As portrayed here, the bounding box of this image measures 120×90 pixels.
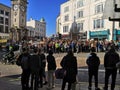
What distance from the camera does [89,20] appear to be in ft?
242

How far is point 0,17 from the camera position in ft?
406

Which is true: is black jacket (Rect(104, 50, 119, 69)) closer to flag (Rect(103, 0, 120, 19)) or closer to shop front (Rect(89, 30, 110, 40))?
flag (Rect(103, 0, 120, 19))

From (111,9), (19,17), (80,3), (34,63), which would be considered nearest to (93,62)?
(34,63)

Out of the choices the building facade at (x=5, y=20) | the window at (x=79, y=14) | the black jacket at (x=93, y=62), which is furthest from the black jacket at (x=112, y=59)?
the building facade at (x=5, y=20)

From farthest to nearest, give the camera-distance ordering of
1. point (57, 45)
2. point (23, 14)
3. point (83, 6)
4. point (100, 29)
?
point (23, 14) < point (83, 6) < point (100, 29) < point (57, 45)

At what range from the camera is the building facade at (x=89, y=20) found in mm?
65938

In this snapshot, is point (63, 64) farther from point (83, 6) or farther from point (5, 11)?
point (5, 11)

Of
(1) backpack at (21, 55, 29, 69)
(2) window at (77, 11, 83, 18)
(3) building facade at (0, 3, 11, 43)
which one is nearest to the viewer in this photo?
(1) backpack at (21, 55, 29, 69)

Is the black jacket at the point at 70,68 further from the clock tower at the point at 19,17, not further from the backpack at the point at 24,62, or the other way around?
the clock tower at the point at 19,17

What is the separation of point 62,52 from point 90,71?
23784mm

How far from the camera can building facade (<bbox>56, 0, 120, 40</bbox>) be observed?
6594cm

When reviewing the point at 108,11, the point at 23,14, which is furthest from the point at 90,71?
the point at 23,14

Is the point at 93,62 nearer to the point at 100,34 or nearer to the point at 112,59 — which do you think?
the point at 112,59

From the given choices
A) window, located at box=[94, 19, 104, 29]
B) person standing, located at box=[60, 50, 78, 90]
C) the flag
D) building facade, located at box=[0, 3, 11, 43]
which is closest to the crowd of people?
person standing, located at box=[60, 50, 78, 90]
